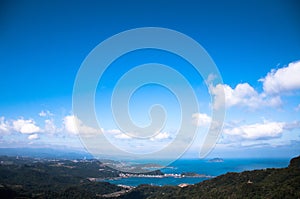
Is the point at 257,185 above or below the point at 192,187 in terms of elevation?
above

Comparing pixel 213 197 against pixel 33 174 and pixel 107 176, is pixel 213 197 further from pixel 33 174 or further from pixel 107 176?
pixel 107 176

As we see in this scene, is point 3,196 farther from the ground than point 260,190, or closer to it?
→ closer to it

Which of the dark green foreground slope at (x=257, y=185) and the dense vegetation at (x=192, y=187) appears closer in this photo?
the dark green foreground slope at (x=257, y=185)

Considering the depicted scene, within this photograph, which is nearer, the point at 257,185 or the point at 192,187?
the point at 257,185

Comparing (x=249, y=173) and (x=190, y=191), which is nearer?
(x=249, y=173)

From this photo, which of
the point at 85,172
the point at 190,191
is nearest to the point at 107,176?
the point at 85,172

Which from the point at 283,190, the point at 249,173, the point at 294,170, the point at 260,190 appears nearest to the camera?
the point at 283,190

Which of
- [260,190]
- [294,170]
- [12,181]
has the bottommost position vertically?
[12,181]

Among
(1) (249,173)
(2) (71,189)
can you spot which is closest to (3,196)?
(2) (71,189)

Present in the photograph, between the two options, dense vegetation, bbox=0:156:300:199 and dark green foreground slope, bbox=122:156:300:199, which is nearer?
dark green foreground slope, bbox=122:156:300:199

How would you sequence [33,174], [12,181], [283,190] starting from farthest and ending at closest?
[33,174], [12,181], [283,190]
